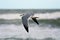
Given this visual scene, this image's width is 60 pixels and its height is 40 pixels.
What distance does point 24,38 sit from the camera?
1038cm

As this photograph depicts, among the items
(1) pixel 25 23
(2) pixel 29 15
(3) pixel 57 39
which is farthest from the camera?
(3) pixel 57 39

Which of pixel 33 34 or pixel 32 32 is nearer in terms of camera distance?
pixel 33 34

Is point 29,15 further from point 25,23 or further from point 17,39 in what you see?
point 17,39

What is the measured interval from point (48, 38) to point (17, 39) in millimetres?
1339

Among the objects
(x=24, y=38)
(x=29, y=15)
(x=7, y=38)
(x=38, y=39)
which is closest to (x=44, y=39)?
(x=38, y=39)

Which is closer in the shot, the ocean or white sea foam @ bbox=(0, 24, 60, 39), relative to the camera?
the ocean

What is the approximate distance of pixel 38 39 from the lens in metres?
10.0

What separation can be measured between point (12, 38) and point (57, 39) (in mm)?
1895

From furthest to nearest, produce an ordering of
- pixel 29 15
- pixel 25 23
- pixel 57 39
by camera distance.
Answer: pixel 57 39
pixel 29 15
pixel 25 23

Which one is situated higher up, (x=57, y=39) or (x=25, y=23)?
(x=25, y=23)

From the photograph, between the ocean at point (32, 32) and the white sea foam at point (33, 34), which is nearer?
the ocean at point (32, 32)

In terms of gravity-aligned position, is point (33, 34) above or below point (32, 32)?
above

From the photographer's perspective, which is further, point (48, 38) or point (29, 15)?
point (48, 38)

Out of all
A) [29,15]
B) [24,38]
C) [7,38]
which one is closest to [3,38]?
[7,38]
